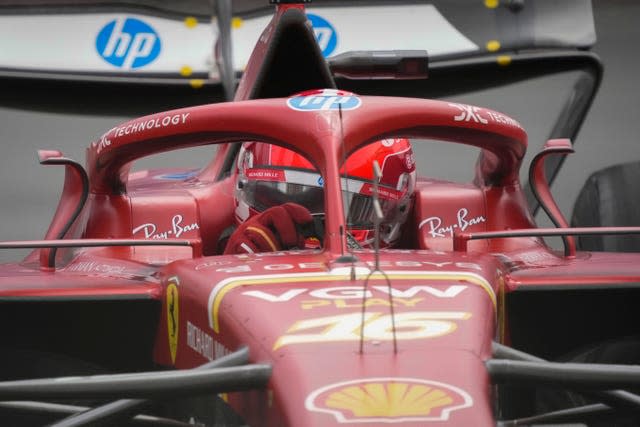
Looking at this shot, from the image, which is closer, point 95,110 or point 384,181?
point 384,181

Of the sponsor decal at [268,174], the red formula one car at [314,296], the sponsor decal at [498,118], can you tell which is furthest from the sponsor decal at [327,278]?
the sponsor decal at [268,174]

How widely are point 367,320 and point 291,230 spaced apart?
1132mm

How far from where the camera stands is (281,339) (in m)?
2.34

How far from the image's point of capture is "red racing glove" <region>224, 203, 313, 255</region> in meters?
3.47

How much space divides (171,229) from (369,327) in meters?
1.82

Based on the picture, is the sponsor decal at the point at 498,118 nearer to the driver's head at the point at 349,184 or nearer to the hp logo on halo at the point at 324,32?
the driver's head at the point at 349,184

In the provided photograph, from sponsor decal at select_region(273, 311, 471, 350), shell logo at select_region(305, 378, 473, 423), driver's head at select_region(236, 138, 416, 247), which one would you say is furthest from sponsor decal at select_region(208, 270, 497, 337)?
driver's head at select_region(236, 138, 416, 247)

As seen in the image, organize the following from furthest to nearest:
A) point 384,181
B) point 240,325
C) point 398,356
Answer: point 384,181 < point 240,325 < point 398,356

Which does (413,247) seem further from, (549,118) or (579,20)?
(579,20)

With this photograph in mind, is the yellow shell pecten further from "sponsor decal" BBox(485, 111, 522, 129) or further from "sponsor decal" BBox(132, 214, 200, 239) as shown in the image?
"sponsor decal" BBox(132, 214, 200, 239)

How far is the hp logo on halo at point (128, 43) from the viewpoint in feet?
22.5

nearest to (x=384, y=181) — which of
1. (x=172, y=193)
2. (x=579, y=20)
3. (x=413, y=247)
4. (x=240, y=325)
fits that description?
(x=413, y=247)

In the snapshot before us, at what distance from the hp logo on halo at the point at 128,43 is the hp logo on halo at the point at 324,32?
787 mm

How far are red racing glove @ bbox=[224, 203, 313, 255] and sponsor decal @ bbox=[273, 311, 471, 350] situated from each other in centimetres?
108
